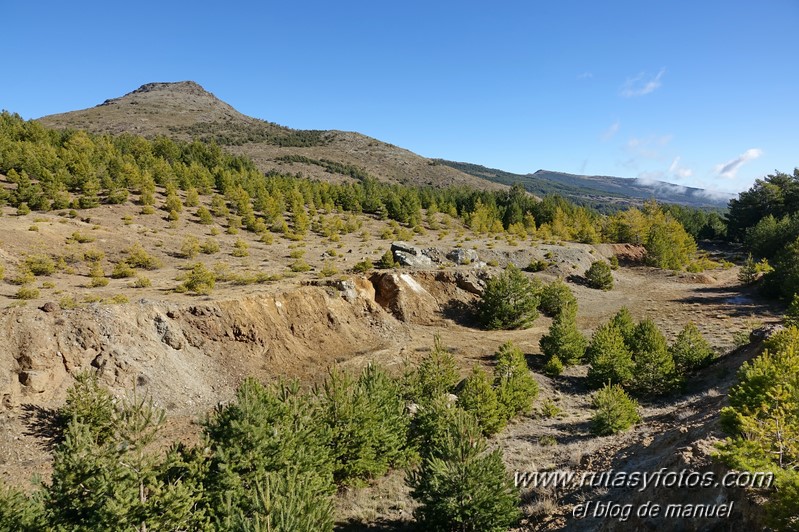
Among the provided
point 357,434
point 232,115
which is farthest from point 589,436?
point 232,115

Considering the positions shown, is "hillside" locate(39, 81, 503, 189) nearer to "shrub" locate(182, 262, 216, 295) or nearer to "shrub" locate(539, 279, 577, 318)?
"shrub" locate(539, 279, 577, 318)

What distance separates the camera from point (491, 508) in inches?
466

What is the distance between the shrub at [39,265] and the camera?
27.0m

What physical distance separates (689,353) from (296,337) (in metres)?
26.6

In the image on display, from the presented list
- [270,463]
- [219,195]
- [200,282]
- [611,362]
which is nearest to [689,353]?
[611,362]

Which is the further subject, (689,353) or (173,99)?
(173,99)

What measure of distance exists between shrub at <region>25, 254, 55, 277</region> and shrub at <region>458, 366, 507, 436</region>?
2892cm

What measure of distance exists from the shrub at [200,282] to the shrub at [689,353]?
105 ft

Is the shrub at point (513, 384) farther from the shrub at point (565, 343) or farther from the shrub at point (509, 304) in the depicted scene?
the shrub at point (509, 304)

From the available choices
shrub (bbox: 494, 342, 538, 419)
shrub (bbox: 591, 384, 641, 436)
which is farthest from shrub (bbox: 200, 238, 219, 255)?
shrub (bbox: 591, 384, 641, 436)

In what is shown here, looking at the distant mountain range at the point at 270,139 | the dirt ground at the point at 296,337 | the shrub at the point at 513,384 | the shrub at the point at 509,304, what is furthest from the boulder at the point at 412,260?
the distant mountain range at the point at 270,139

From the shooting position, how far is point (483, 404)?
19.7 meters

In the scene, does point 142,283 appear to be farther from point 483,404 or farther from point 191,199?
point 191,199

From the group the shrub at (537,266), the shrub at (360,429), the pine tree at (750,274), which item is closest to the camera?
the shrub at (360,429)
